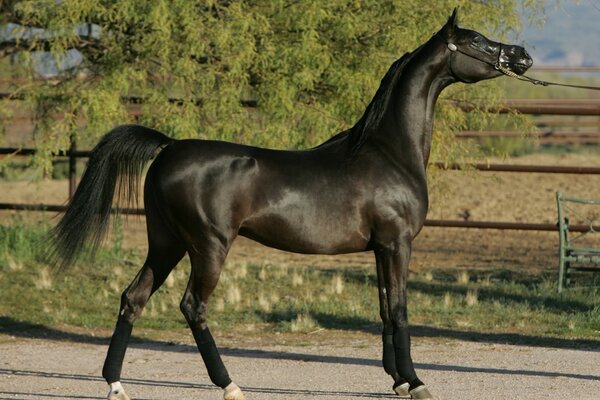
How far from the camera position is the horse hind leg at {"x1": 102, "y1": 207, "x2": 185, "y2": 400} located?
672cm

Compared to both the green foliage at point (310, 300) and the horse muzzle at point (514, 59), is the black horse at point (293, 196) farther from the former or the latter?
the green foliage at point (310, 300)

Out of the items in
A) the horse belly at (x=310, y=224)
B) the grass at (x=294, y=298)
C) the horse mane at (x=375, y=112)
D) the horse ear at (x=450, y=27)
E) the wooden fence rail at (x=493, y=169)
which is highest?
the horse ear at (x=450, y=27)

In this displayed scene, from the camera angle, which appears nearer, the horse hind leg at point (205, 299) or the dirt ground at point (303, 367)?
the horse hind leg at point (205, 299)

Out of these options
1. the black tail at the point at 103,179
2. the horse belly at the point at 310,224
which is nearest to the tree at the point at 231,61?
the black tail at the point at 103,179

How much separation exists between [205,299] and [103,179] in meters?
1.00

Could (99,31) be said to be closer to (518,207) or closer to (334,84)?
(334,84)

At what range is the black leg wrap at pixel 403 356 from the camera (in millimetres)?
6684

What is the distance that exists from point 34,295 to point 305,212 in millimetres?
4650

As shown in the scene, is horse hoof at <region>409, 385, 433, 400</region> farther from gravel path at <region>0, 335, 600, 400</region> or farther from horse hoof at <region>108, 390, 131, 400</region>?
horse hoof at <region>108, 390, 131, 400</region>

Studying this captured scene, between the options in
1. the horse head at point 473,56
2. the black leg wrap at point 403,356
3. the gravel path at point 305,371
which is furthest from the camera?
the horse head at point 473,56

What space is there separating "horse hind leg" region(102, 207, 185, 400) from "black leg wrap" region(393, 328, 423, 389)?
1.38 metres

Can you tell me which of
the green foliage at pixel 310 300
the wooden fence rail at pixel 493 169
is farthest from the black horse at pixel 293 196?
the wooden fence rail at pixel 493 169

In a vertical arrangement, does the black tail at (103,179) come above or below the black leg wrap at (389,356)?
above

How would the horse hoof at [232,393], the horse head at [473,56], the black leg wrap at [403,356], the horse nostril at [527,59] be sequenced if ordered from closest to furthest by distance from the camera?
the horse hoof at [232,393]
the black leg wrap at [403,356]
the horse head at [473,56]
the horse nostril at [527,59]
